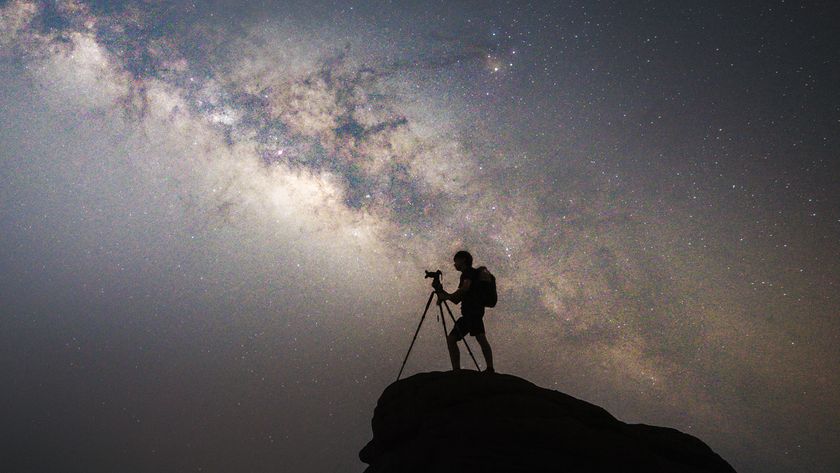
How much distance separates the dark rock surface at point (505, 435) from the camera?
175 inches

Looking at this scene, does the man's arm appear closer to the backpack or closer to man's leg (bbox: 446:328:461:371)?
the backpack

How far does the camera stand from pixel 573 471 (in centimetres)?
429

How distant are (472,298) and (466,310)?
280 mm

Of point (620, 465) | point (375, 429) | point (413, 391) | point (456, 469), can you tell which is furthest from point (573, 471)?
point (375, 429)

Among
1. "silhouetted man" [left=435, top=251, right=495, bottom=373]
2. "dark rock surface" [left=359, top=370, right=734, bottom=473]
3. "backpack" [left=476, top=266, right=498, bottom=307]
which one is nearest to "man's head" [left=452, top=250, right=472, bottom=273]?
"silhouetted man" [left=435, top=251, right=495, bottom=373]

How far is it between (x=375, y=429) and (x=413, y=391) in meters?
1.00

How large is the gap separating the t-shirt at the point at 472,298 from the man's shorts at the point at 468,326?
0.08m

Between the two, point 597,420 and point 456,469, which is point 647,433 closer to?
point 597,420

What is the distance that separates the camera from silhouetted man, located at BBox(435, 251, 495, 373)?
6457 millimetres

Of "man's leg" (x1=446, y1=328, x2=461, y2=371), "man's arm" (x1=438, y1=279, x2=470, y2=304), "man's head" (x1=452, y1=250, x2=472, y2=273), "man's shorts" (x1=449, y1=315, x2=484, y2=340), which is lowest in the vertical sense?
"man's leg" (x1=446, y1=328, x2=461, y2=371)

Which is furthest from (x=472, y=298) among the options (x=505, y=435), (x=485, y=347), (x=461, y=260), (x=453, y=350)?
(x=505, y=435)

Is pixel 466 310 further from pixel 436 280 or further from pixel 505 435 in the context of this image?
pixel 505 435

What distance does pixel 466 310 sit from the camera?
6812mm

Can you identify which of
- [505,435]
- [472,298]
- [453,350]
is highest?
[472,298]
